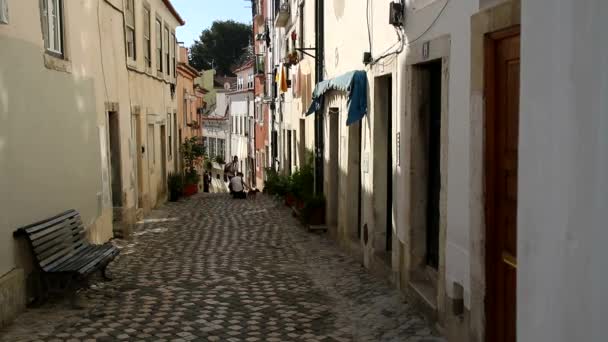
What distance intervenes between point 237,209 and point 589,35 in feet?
53.0

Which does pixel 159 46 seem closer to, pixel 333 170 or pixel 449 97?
pixel 333 170

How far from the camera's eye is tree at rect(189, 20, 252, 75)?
69.8 meters

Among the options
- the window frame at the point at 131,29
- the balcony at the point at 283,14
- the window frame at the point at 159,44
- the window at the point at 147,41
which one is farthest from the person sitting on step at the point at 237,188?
the window frame at the point at 131,29

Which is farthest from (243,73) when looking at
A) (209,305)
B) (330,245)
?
(209,305)

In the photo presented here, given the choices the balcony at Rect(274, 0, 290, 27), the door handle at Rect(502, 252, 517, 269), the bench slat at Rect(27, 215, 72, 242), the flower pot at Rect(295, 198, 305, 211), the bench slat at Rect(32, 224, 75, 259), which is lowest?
the flower pot at Rect(295, 198, 305, 211)

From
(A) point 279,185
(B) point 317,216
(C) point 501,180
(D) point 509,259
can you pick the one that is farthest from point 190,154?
(D) point 509,259

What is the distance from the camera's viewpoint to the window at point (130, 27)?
556 inches

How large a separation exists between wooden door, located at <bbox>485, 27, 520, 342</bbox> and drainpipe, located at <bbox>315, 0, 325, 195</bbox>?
8.53 metres

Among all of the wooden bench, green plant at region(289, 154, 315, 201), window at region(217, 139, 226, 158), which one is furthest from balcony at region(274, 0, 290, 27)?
window at region(217, 139, 226, 158)

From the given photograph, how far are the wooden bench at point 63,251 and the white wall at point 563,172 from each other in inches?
204

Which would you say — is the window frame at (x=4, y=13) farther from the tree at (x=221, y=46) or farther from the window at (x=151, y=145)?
the tree at (x=221, y=46)

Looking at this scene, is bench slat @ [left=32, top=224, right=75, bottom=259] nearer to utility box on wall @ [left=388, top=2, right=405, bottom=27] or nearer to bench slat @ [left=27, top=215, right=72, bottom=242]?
bench slat @ [left=27, top=215, right=72, bottom=242]

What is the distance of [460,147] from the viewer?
17.1 ft

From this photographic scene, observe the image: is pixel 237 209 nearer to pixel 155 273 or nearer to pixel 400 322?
pixel 155 273
